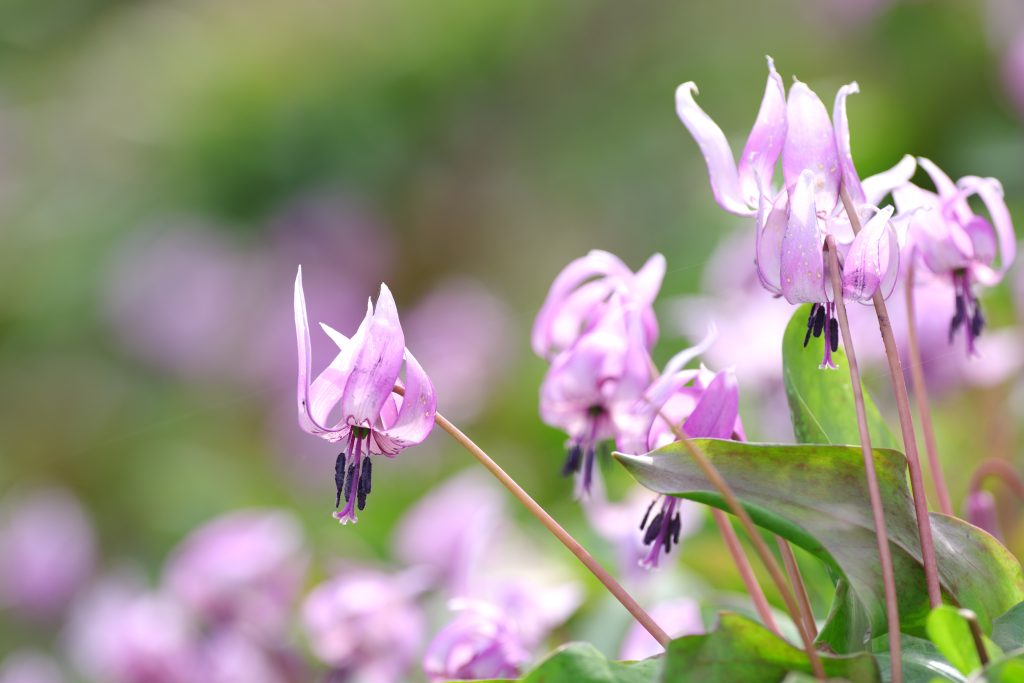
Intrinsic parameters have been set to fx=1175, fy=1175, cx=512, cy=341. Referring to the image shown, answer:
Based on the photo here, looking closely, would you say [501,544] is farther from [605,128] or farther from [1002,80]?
[605,128]

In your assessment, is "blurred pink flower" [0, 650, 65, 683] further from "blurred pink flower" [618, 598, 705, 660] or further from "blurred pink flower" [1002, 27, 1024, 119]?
"blurred pink flower" [1002, 27, 1024, 119]

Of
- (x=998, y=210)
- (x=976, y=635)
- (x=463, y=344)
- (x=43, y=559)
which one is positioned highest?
(x=463, y=344)

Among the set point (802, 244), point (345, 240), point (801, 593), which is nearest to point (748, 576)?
point (801, 593)

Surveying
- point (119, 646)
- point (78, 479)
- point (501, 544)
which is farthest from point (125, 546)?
point (501, 544)

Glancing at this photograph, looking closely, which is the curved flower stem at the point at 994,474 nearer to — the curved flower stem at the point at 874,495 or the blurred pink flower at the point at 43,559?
the curved flower stem at the point at 874,495

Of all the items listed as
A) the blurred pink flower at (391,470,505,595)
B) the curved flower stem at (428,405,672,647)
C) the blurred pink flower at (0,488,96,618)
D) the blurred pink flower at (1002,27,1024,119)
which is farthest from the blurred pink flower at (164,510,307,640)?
the blurred pink flower at (1002,27,1024,119)

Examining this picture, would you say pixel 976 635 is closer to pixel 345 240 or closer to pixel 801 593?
pixel 801 593

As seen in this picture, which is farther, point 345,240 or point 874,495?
point 345,240

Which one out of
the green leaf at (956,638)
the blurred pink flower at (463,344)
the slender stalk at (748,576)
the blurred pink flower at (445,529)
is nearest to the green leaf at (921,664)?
the green leaf at (956,638)
